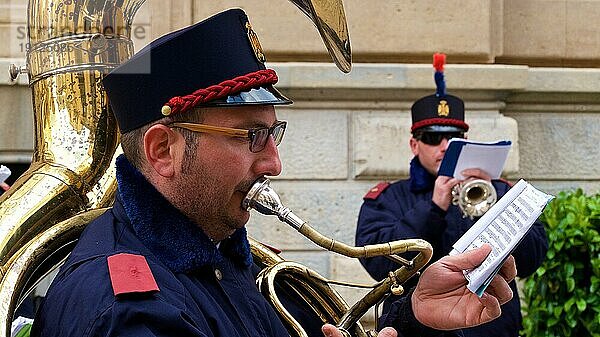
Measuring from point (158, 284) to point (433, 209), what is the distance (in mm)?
2488

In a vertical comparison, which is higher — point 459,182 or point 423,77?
point 423,77

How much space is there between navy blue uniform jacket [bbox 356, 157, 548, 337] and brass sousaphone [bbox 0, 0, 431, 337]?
1814 mm

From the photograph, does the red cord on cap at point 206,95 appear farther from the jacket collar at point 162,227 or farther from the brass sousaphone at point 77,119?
the brass sousaphone at point 77,119

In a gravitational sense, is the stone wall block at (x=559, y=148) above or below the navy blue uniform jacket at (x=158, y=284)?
below

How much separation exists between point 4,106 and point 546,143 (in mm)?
2951

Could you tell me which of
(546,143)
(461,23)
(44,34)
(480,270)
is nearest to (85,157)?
(44,34)

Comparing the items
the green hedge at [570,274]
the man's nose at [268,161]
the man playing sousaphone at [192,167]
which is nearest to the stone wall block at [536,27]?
the green hedge at [570,274]

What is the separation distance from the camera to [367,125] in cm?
568

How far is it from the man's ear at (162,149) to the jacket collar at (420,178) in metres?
2.57

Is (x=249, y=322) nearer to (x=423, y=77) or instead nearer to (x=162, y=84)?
(x=162, y=84)

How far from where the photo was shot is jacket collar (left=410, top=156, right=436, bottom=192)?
467cm

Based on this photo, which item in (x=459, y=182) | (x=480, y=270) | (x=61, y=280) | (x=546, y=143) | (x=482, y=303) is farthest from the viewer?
(x=546, y=143)

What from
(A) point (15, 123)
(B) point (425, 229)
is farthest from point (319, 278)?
(A) point (15, 123)

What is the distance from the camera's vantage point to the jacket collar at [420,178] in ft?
15.3
